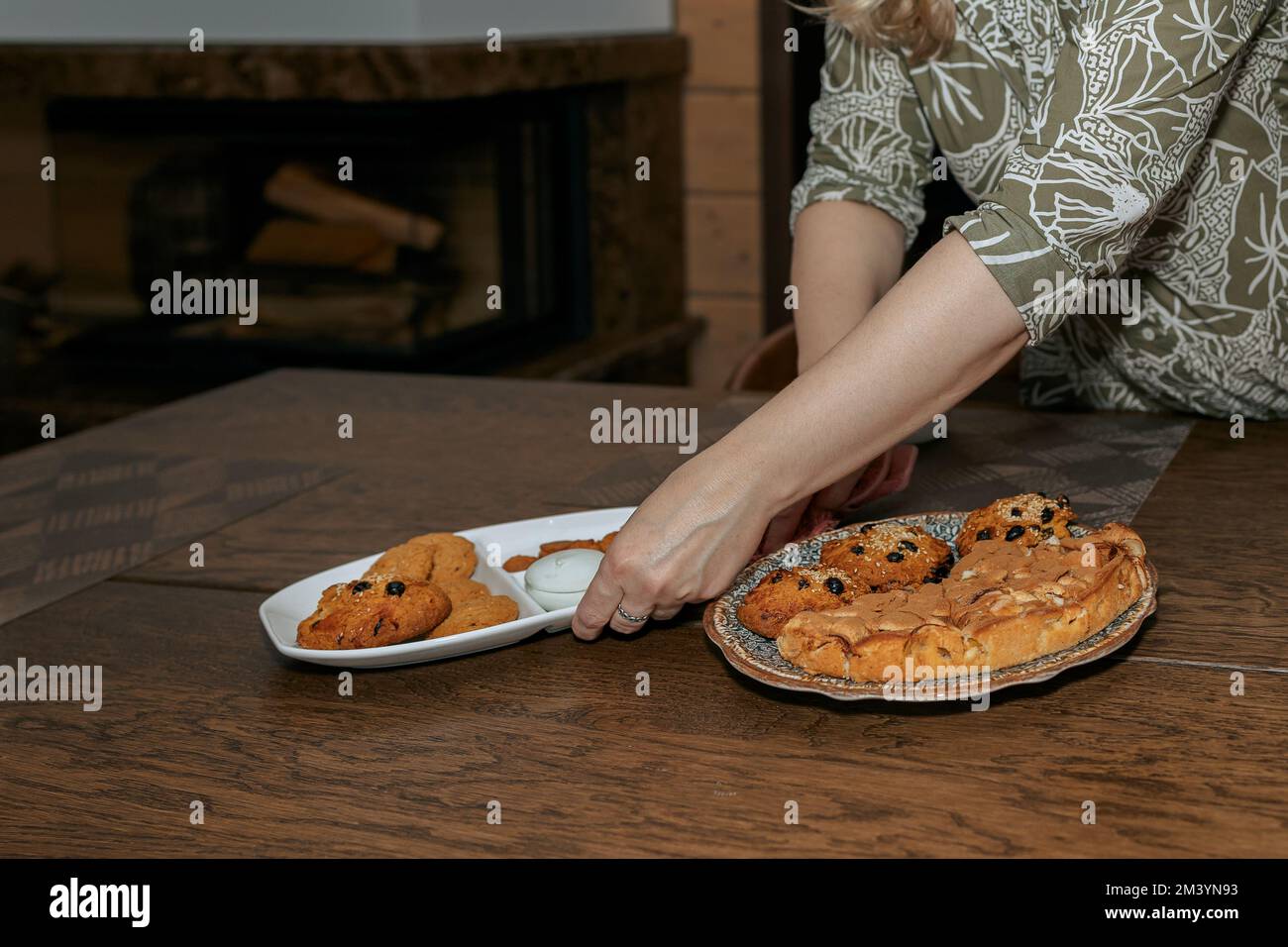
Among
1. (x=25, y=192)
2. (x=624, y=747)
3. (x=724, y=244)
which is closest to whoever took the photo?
(x=624, y=747)

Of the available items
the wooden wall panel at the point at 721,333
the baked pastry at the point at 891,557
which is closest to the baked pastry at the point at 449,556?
the baked pastry at the point at 891,557

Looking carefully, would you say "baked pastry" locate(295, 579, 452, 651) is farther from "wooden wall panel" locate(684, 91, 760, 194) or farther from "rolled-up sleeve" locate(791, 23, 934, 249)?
"wooden wall panel" locate(684, 91, 760, 194)

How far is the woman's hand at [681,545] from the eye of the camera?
→ 2.61ft

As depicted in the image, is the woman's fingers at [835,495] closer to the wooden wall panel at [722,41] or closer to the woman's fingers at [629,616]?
the woman's fingers at [629,616]

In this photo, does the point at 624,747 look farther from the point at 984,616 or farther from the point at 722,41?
the point at 722,41

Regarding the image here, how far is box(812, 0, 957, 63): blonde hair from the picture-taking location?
3.83 feet

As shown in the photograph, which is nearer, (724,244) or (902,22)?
(902,22)

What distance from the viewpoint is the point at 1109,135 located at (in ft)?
2.91

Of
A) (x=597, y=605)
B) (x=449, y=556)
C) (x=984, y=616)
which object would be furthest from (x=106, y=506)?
(x=984, y=616)

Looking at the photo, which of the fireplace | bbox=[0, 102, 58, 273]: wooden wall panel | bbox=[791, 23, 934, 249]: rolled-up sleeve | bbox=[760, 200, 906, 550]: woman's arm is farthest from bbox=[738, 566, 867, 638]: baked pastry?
bbox=[0, 102, 58, 273]: wooden wall panel

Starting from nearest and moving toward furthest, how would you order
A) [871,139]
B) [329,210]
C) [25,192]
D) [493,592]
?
[493,592], [871,139], [329,210], [25,192]

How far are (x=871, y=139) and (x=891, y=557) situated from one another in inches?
24.7

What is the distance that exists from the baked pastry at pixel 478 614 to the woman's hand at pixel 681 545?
0.15ft
